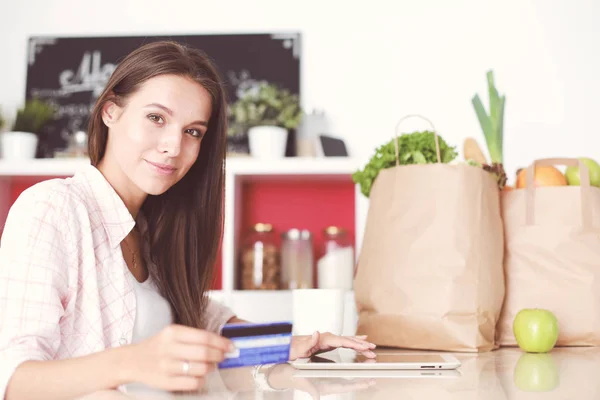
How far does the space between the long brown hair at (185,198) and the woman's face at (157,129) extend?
24 millimetres

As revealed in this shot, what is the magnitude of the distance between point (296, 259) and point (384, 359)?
1.41 metres

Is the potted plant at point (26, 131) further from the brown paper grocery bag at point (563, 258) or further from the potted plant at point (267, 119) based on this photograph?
the brown paper grocery bag at point (563, 258)

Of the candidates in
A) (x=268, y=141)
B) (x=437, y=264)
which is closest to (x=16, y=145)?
(x=268, y=141)

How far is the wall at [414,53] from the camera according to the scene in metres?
2.47

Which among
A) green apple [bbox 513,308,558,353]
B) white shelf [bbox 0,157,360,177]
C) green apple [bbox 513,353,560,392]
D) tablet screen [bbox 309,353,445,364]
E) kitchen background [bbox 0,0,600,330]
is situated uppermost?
kitchen background [bbox 0,0,600,330]

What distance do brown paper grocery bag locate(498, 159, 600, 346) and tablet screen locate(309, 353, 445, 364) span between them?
0.32m

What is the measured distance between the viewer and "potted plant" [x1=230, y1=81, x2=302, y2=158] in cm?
236

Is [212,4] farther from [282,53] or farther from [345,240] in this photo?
[345,240]

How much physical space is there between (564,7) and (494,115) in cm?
130

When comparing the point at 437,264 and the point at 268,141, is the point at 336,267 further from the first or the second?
the point at 437,264

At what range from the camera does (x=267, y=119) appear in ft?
7.88

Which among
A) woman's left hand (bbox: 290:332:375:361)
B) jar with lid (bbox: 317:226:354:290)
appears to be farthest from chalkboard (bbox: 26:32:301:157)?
woman's left hand (bbox: 290:332:375:361)

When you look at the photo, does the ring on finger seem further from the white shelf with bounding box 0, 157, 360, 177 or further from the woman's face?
the white shelf with bounding box 0, 157, 360, 177

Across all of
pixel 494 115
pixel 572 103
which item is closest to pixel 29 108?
pixel 494 115
